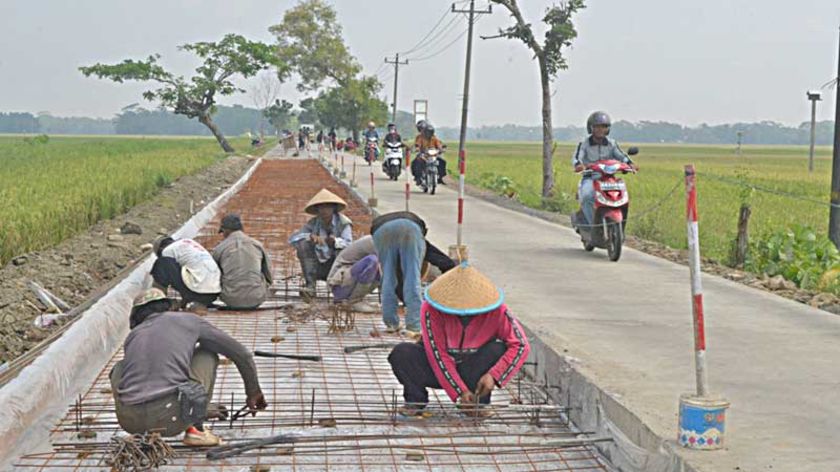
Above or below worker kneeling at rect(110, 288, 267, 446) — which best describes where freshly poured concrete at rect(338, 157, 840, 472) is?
below

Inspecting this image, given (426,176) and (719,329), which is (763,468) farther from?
(426,176)

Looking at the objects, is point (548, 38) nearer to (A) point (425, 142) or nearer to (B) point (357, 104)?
(A) point (425, 142)

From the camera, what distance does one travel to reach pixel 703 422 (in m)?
4.99

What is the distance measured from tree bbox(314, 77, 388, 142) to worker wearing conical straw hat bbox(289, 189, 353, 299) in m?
61.1

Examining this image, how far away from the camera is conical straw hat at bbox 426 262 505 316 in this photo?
610 centimetres

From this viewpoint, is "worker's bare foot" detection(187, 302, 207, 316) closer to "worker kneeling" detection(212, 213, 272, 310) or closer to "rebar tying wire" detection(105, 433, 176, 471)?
"worker kneeling" detection(212, 213, 272, 310)

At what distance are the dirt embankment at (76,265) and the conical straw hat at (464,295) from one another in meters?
4.04

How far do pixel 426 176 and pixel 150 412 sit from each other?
66.4ft

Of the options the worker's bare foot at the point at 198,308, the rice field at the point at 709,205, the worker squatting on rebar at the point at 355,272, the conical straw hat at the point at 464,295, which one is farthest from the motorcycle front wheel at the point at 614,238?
the conical straw hat at the point at 464,295

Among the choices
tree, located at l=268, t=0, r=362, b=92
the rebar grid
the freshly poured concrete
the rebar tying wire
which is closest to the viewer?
the rebar tying wire

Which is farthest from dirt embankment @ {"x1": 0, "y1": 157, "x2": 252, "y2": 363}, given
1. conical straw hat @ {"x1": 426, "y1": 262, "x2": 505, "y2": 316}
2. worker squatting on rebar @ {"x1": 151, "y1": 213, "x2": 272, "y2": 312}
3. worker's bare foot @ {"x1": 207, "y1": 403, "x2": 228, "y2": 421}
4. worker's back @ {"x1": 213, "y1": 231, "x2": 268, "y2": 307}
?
conical straw hat @ {"x1": 426, "y1": 262, "x2": 505, "y2": 316}

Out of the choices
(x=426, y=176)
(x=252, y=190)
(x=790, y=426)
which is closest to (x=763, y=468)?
(x=790, y=426)

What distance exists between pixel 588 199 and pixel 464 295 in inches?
290

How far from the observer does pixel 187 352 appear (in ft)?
18.3
